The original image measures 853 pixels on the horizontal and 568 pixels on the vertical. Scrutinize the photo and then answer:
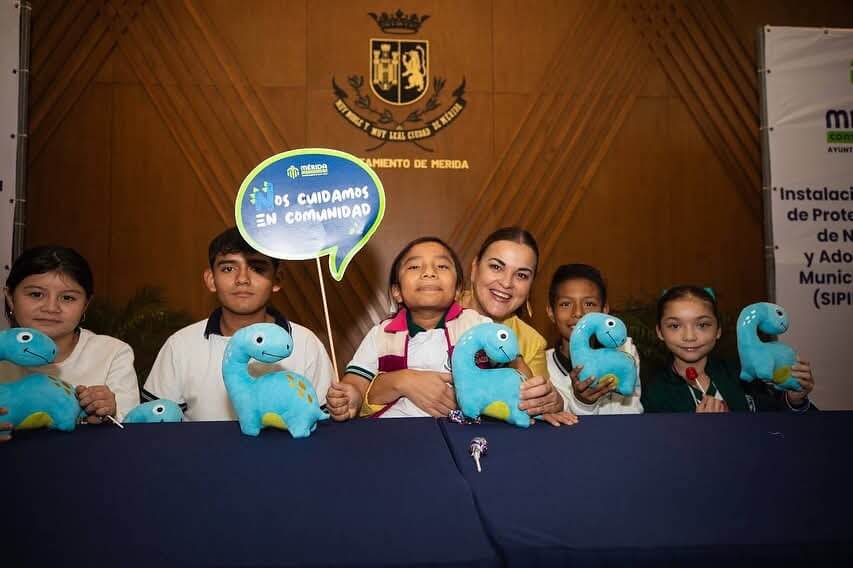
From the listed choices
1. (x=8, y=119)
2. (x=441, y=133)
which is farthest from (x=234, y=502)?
(x=441, y=133)

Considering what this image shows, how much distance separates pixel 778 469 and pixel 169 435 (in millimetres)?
1171

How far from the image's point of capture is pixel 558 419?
141cm

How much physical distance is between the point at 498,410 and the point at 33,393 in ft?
3.27

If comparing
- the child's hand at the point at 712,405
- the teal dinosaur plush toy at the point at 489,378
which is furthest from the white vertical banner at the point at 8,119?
the child's hand at the point at 712,405

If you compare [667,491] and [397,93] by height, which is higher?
[397,93]

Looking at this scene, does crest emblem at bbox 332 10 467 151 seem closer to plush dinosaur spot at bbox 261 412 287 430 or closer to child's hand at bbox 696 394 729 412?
child's hand at bbox 696 394 729 412

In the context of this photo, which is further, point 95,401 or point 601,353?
point 601,353

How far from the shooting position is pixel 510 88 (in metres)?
4.46

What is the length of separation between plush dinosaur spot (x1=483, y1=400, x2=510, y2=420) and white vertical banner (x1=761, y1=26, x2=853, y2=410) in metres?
3.33

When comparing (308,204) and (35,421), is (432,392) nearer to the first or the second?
(308,204)

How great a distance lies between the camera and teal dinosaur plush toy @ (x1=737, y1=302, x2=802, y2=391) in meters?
1.68

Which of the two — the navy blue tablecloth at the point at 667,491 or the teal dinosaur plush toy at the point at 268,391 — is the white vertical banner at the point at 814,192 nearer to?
the navy blue tablecloth at the point at 667,491

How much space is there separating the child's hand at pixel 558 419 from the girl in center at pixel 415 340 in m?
0.39

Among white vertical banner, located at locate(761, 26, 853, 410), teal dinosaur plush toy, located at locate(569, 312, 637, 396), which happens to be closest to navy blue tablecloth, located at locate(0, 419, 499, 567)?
teal dinosaur plush toy, located at locate(569, 312, 637, 396)
